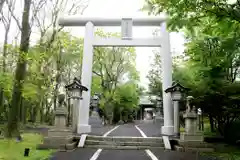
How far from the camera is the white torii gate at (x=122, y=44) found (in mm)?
13680

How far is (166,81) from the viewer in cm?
1397

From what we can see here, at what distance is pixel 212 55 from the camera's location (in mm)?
7512

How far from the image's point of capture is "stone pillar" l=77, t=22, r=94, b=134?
13.6 m

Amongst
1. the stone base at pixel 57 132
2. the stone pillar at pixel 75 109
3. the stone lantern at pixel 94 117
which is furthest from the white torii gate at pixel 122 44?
the stone lantern at pixel 94 117

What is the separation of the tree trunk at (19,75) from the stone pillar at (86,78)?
3404 mm

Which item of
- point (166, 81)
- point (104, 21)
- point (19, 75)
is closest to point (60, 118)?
point (19, 75)

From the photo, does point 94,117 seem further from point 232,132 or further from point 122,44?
point 232,132

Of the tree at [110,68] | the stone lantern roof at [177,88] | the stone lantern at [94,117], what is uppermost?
the tree at [110,68]

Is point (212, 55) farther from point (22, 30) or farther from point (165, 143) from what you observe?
point (22, 30)

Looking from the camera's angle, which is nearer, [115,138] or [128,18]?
[115,138]

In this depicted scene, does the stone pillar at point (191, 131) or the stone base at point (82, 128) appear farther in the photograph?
the stone base at point (82, 128)

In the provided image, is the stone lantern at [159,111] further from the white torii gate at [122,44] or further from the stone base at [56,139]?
the stone base at [56,139]

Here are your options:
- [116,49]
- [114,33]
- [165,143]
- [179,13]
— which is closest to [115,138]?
[165,143]

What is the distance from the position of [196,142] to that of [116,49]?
668 inches
